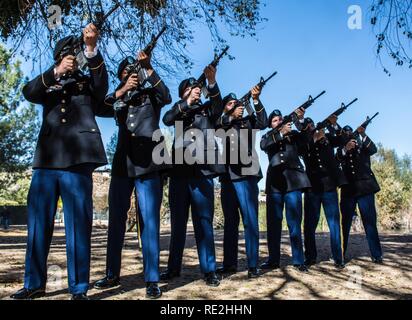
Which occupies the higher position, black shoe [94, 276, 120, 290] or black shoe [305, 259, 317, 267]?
black shoe [305, 259, 317, 267]

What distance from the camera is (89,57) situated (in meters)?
4.14

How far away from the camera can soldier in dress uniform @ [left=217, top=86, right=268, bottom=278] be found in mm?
5824

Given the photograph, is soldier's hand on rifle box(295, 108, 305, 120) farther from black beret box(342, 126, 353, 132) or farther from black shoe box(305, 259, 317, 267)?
black shoe box(305, 259, 317, 267)

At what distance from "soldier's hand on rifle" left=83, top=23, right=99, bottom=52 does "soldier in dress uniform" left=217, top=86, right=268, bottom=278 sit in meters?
2.40

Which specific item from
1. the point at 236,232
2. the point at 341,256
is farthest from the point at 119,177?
the point at 341,256

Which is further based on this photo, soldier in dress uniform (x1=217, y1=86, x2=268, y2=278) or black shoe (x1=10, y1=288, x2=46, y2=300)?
soldier in dress uniform (x1=217, y1=86, x2=268, y2=278)

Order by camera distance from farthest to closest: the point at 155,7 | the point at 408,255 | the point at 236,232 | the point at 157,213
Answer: the point at 155,7 < the point at 408,255 < the point at 236,232 < the point at 157,213

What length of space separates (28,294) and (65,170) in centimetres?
111

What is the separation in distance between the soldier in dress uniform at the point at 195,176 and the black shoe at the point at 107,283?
708 millimetres

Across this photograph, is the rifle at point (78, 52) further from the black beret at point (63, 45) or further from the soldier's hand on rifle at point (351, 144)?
the soldier's hand on rifle at point (351, 144)

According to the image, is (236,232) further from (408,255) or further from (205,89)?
(408,255)

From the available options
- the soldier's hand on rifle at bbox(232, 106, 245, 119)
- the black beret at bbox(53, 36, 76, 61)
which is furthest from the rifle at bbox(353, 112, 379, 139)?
the black beret at bbox(53, 36, 76, 61)
